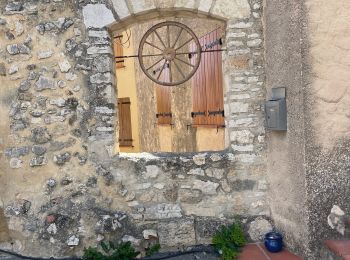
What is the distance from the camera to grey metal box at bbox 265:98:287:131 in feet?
10.1

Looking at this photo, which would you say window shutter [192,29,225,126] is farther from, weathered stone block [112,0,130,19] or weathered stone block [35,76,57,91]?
weathered stone block [35,76,57,91]

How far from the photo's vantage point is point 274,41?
10.4ft

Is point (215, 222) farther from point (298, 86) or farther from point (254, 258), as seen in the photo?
point (298, 86)

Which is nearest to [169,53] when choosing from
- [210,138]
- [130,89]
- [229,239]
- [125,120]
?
[229,239]

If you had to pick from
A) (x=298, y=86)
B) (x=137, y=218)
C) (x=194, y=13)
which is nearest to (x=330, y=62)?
(x=298, y=86)

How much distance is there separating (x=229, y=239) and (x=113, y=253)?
41.8 inches

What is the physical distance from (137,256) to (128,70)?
7.25m

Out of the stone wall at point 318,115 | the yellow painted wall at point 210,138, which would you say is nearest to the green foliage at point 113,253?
the stone wall at point 318,115

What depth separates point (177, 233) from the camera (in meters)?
3.41

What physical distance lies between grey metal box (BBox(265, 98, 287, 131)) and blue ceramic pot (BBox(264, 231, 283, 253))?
0.97 metres

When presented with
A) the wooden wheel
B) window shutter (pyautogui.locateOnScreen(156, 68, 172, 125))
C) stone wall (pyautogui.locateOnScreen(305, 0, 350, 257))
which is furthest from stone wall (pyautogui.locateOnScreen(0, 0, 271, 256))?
window shutter (pyautogui.locateOnScreen(156, 68, 172, 125))

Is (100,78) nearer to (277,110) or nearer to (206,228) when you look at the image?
(277,110)

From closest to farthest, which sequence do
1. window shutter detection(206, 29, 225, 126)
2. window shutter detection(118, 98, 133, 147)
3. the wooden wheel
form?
the wooden wheel < window shutter detection(206, 29, 225, 126) < window shutter detection(118, 98, 133, 147)

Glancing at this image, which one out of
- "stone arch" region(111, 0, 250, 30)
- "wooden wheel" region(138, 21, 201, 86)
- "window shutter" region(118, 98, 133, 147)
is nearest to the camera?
"stone arch" region(111, 0, 250, 30)
